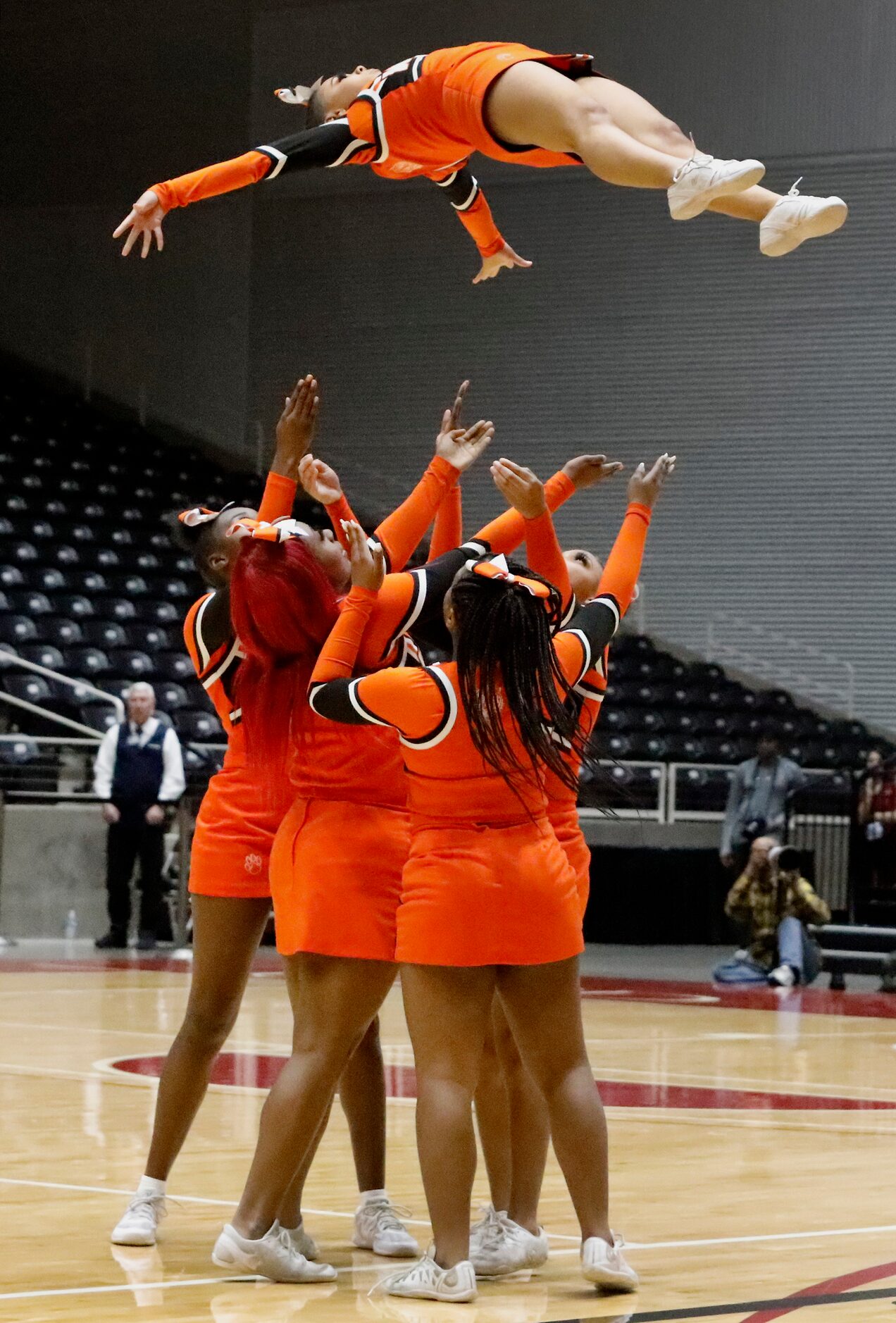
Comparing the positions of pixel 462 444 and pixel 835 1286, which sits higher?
pixel 462 444

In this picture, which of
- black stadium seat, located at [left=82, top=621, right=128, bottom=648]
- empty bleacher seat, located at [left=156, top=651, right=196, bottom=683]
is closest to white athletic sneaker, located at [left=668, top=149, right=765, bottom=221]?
empty bleacher seat, located at [left=156, top=651, right=196, bottom=683]

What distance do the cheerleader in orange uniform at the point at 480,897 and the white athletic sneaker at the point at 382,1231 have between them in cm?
42

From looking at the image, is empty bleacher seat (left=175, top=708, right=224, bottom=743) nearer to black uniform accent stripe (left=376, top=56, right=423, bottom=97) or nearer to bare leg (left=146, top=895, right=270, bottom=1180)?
black uniform accent stripe (left=376, top=56, right=423, bottom=97)

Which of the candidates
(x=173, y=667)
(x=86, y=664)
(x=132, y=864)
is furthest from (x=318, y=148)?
(x=173, y=667)

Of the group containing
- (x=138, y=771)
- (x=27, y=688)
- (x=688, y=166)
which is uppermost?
(x=688, y=166)

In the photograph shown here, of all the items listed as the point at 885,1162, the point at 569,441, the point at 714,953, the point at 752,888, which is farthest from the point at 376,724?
the point at 569,441

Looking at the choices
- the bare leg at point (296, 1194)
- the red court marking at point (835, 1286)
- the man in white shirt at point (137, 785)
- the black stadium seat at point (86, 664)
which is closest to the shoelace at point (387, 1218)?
the bare leg at point (296, 1194)

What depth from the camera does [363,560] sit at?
370 centimetres

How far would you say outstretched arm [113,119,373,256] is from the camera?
439 centimetres

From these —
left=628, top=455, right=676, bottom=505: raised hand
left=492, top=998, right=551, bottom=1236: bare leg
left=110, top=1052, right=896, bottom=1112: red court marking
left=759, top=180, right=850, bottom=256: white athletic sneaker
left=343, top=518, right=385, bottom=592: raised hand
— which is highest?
left=759, top=180, right=850, bottom=256: white athletic sneaker

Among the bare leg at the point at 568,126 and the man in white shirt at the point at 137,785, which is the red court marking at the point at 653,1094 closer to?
the bare leg at the point at 568,126

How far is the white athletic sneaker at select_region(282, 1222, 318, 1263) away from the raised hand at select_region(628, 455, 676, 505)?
5.54 ft

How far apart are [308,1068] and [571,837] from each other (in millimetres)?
754

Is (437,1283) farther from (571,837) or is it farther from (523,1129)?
(571,837)
